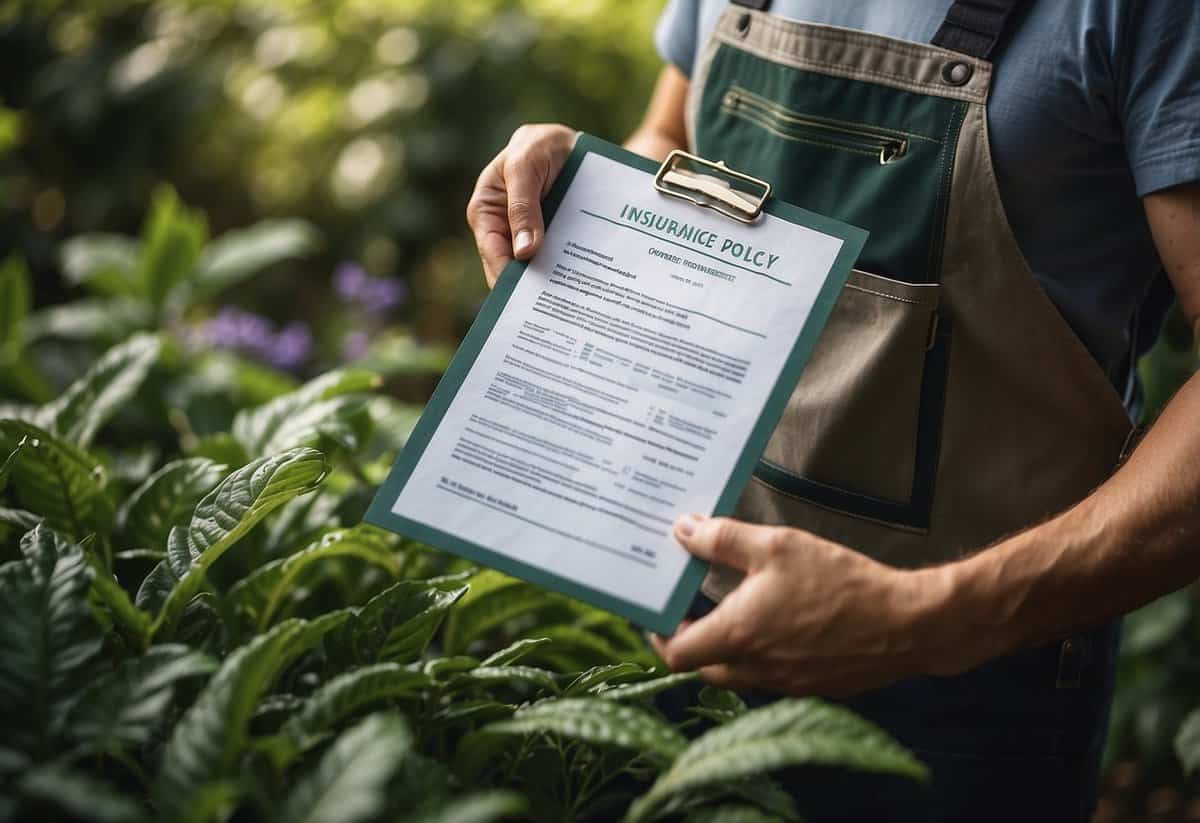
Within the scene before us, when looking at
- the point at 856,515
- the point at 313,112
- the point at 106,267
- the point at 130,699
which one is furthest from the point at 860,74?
the point at 313,112

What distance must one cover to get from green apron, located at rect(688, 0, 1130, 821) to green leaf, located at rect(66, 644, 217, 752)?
61 centimetres

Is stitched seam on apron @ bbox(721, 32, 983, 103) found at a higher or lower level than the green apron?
higher

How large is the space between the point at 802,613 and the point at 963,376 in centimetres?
37

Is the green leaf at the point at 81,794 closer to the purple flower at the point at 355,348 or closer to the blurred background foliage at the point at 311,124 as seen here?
the purple flower at the point at 355,348

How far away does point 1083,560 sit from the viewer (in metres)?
0.86

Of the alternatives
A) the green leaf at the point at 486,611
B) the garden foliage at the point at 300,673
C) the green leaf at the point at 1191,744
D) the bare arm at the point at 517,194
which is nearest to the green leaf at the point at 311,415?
the garden foliage at the point at 300,673

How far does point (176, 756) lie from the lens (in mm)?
704

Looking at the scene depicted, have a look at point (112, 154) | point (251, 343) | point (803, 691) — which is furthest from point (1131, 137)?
point (112, 154)

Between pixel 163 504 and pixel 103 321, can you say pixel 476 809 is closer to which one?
pixel 163 504

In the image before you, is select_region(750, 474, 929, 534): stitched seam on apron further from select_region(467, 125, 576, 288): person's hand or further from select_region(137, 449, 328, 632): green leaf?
select_region(137, 449, 328, 632): green leaf

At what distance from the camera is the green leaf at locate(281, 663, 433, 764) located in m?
0.75

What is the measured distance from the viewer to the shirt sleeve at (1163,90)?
86 centimetres

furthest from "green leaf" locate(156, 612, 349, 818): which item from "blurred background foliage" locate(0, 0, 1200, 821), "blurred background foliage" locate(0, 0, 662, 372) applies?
"blurred background foliage" locate(0, 0, 662, 372)

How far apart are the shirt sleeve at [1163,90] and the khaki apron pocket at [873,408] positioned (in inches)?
8.7
